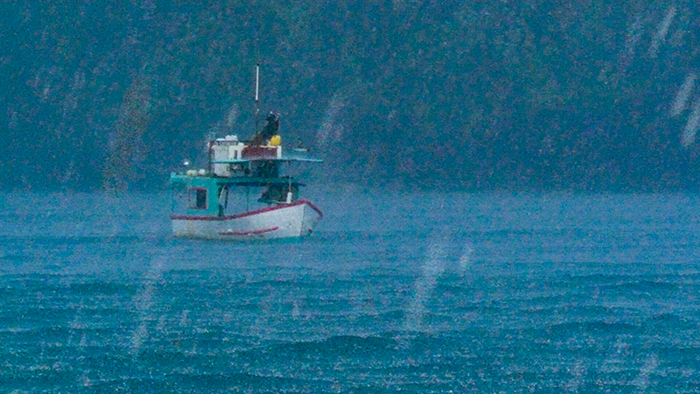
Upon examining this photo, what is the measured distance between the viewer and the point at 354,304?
5625 cm

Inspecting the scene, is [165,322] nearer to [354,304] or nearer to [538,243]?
[354,304]

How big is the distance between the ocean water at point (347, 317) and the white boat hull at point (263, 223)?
3.09ft

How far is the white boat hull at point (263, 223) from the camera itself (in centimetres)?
8600

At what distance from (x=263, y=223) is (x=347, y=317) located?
34.7 m

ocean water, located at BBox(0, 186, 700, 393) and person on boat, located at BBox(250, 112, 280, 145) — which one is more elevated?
person on boat, located at BBox(250, 112, 280, 145)

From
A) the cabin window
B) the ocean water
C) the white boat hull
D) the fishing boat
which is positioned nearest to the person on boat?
the fishing boat

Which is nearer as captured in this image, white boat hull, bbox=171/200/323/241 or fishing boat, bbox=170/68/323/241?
white boat hull, bbox=171/200/323/241

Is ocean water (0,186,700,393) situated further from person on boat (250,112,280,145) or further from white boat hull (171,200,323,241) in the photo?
person on boat (250,112,280,145)

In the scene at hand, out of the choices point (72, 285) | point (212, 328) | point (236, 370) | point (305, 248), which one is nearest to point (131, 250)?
point (305, 248)

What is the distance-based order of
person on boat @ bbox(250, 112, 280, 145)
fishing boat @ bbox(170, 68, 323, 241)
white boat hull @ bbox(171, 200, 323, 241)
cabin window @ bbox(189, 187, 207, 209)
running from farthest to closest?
person on boat @ bbox(250, 112, 280, 145) < cabin window @ bbox(189, 187, 207, 209) < fishing boat @ bbox(170, 68, 323, 241) < white boat hull @ bbox(171, 200, 323, 241)

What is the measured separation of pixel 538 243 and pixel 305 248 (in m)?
19.4

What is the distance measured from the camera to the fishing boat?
8650 centimetres

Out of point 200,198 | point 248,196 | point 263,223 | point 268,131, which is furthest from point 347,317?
point 268,131

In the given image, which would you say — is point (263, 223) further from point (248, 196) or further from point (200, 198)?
point (200, 198)
